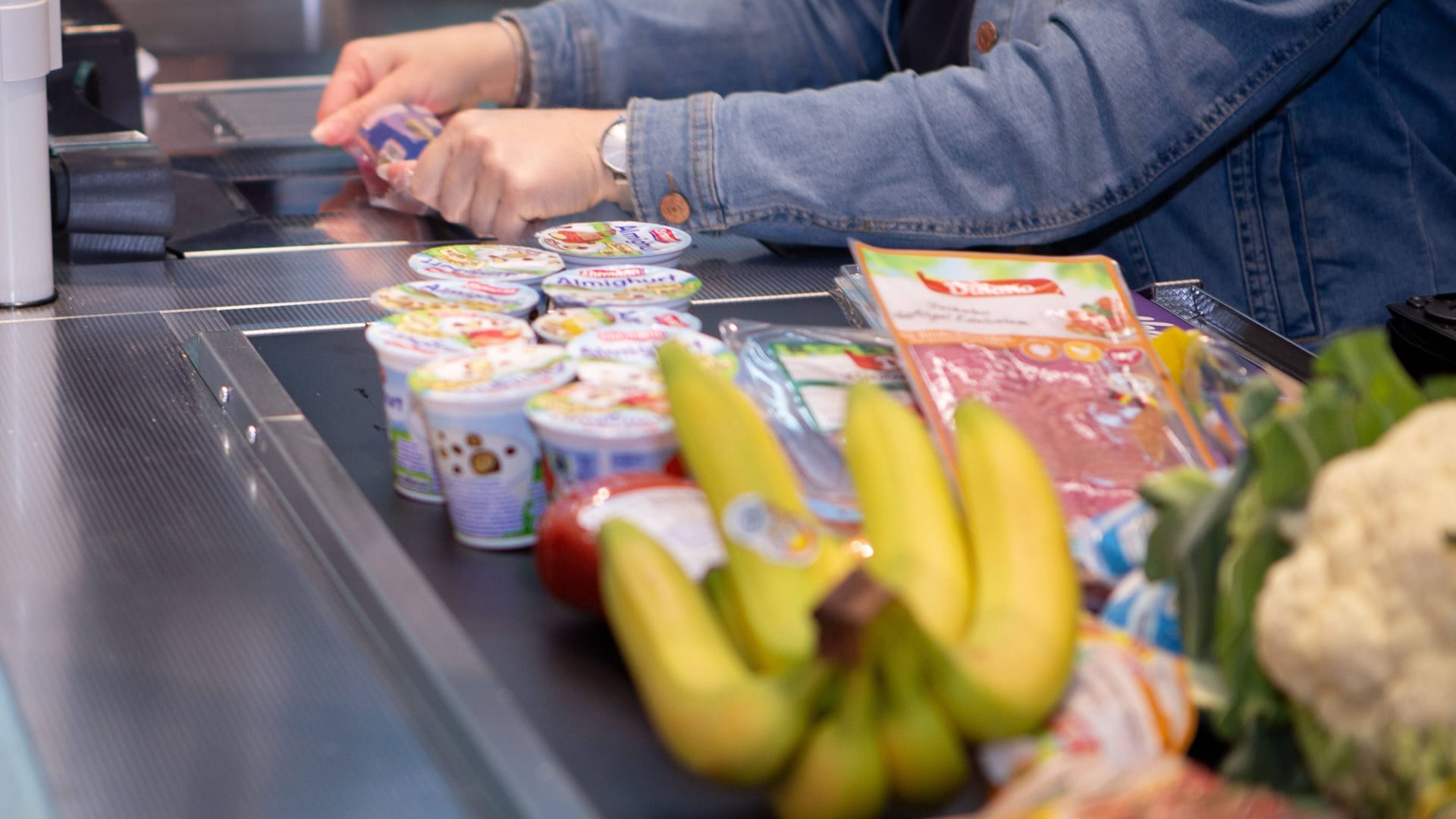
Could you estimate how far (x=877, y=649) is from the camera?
566 millimetres

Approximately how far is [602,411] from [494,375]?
8cm

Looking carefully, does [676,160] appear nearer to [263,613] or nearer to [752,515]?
[263,613]

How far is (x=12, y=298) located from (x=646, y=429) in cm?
78

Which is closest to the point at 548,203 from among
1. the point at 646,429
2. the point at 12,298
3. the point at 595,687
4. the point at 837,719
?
the point at 12,298

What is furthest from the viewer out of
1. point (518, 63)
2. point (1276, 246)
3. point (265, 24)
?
point (265, 24)

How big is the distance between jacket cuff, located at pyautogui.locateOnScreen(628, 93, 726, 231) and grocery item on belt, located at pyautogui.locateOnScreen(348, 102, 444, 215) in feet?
0.98

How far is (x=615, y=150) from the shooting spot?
4.85ft

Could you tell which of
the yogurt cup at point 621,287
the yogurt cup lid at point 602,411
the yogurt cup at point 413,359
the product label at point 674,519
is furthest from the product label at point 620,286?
the product label at point 674,519

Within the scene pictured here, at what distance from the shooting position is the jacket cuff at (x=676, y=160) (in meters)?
1.46

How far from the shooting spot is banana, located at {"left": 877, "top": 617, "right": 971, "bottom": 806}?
22.4 inches

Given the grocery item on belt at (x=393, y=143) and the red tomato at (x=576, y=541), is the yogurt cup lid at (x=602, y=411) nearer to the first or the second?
the red tomato at (x=576, y=541)

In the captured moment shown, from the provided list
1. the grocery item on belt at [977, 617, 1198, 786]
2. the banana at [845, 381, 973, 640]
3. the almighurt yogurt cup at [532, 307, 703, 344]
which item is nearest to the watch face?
the almighurt yogurt cup at [532, 307, 703, 344]

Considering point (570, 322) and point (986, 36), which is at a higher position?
point (986, 36)

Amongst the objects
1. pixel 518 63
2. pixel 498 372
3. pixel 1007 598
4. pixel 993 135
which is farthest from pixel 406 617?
pixel 518 63
